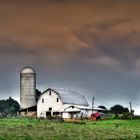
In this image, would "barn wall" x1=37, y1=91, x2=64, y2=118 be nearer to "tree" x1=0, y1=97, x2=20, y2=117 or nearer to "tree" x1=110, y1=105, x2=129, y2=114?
"tree" x1=110, y1=105, x2=129, y2=114

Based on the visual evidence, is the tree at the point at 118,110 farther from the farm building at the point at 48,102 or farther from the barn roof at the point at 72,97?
the farm building at the point at 48,102

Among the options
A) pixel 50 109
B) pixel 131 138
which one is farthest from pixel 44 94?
pixel 131 138

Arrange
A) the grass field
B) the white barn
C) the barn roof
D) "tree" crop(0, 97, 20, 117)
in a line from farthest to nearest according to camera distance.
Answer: "tree" crop(0, 97, 20, 117) → the barn roof → the white barn → the grass field

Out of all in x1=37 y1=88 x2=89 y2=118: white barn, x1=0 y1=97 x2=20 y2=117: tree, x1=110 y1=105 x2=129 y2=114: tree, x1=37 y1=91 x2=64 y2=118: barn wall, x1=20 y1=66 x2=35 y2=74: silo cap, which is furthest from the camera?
x1=0 y1=97 x2=20 y2=117: tree

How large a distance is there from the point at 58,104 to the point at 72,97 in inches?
183

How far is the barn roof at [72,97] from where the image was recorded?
98250 mm

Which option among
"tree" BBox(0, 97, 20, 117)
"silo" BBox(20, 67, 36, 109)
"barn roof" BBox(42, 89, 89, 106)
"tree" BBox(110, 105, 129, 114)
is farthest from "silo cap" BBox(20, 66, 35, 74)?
"tree" BBox(0, 97, 20, 117)

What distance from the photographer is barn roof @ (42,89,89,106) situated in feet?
322

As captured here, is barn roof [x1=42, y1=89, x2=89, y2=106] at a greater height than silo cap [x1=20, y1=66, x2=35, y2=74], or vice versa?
silo cap [x1=20, y1=66, x2=35, y2=74]

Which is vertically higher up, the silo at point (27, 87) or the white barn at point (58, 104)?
the silo at point (27, 87)

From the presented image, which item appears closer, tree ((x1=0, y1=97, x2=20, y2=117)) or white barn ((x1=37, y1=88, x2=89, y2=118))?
white barn ((x1=37, y1=88, x2=89, y2=118))

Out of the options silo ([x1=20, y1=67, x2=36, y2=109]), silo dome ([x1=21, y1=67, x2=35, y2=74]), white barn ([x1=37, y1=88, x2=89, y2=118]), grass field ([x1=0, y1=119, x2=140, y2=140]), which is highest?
silo dome ([x1=21, y1=67, x2=35, y2=74])

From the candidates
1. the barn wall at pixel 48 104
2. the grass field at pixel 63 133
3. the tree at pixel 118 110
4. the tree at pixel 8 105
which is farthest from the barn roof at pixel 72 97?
the grass field at pixel 63 133

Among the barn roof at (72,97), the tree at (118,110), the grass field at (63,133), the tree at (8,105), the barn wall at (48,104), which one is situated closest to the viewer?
the grass field at (63,133)
